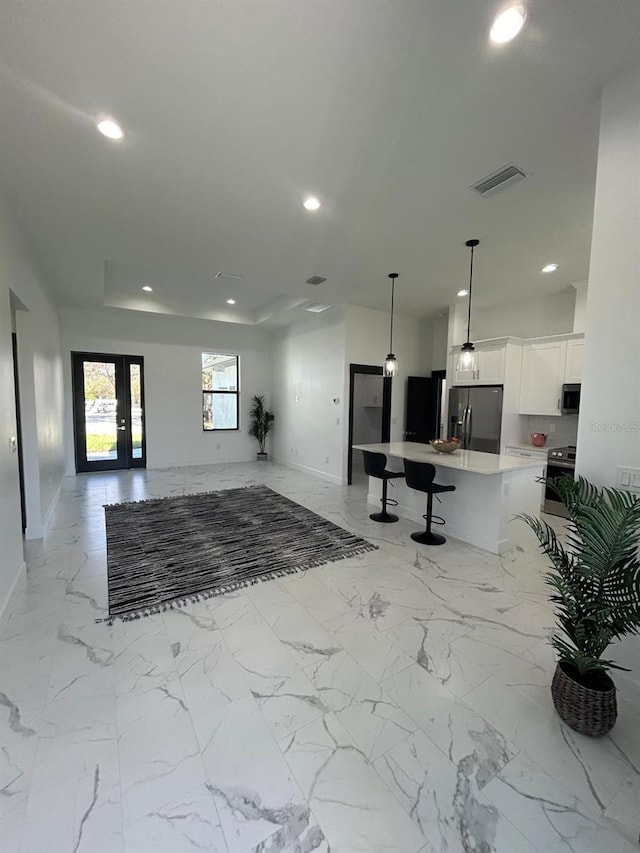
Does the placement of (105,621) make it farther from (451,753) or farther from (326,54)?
(326,54)

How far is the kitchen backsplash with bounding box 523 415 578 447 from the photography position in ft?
17.5

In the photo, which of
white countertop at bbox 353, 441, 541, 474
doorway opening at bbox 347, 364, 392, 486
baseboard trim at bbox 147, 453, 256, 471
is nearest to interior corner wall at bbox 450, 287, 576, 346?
doorway opening at bbox 347, 364, 392, 486

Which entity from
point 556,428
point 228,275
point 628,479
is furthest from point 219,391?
point 628,479

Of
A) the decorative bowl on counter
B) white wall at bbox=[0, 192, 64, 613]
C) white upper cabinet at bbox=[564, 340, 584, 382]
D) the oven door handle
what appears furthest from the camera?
white upper cabinet at bbox=[564, 340, 584, 382]

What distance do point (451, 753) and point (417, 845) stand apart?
0.41m

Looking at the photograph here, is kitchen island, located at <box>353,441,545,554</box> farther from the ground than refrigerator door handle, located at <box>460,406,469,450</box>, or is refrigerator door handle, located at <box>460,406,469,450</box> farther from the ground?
refrigerator door handle, located at <box>460,406,469,450</box>

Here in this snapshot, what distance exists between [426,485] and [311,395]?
387cm

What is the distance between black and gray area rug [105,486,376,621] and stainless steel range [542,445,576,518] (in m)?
2.87

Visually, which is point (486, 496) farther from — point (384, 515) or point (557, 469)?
point (557, 469)

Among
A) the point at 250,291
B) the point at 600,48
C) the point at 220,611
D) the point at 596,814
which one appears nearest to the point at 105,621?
the point at 220,611

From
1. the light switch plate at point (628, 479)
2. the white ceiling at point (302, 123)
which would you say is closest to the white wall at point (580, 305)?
the white ceiling at point (302, 123)

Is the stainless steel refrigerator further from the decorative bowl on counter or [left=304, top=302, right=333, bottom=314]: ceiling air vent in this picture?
[left=304, top=302, right=333, bottom=314]: ceiling air vent

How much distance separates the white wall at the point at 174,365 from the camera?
6.93 metres

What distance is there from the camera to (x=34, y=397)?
3939 mm
